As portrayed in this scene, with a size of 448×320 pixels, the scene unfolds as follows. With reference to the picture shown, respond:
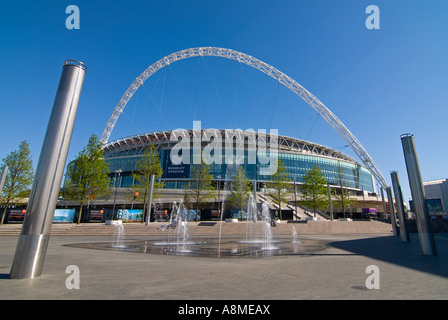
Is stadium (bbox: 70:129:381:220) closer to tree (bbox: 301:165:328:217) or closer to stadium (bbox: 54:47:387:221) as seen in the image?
stadium (bbox: 54:47:387:221)

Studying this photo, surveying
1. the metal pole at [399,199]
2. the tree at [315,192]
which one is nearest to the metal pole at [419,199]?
the metal pole at [399,199]

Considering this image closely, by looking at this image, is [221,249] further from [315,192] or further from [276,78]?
[276,78]

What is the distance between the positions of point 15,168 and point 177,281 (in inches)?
1445

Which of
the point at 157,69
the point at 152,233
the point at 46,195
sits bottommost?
the point at 152,233

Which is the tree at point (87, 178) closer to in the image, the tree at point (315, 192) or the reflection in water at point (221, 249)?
the reflection in water at point (221, 249)

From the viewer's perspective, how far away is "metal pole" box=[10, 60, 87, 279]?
4953 millimetres

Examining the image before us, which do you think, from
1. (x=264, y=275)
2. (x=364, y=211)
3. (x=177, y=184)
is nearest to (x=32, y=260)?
(x=264, y=275)

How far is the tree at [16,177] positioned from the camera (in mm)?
29281

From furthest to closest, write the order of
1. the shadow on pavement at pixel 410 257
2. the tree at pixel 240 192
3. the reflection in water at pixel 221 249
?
the tree at pixel 240 192, the reflection in water at pixel 221 249, the shadow on pavement at pixel 410 257

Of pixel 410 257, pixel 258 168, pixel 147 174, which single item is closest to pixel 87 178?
pixel 147 174

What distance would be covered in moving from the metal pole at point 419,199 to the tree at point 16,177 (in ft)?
129

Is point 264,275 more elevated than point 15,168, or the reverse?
point 15,168

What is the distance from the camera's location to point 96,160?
31.0 metres
